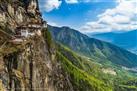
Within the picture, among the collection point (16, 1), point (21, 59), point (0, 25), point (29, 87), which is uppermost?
point (16, 1)

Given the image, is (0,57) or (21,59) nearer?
(0,57)

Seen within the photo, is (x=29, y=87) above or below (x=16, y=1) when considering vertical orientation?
below

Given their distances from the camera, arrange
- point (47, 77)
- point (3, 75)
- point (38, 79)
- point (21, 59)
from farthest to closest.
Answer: point (47, 77)
point (38, 79)
point (21, 59)
point (3, 75)

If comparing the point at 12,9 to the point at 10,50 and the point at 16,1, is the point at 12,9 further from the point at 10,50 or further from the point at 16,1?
the point at 10,50

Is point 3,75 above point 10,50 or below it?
below

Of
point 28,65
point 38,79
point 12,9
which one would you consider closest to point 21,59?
point 28,65

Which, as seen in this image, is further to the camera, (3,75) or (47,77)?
(47,77)

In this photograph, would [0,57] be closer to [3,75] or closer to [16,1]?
[3,75]

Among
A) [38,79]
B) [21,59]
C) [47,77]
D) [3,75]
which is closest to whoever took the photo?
[3,75]

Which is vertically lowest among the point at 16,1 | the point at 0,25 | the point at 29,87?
the point at 29,87
